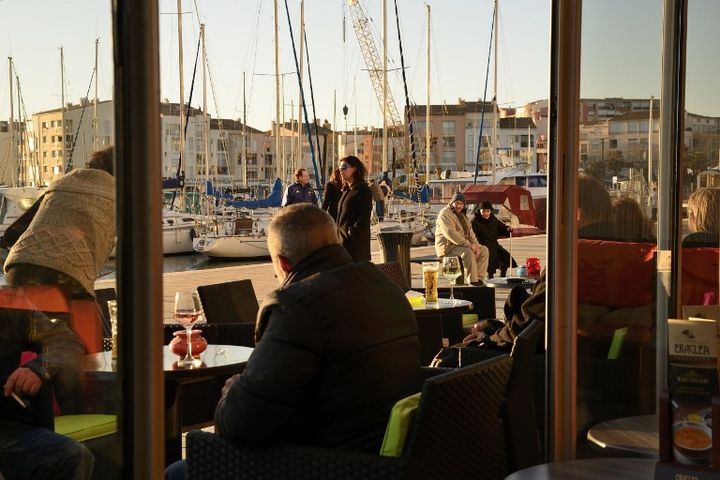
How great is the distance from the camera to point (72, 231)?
2.09 metres

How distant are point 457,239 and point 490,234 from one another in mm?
A: 1243

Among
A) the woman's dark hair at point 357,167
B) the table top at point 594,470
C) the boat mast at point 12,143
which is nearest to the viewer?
the boat mast at point 12,143

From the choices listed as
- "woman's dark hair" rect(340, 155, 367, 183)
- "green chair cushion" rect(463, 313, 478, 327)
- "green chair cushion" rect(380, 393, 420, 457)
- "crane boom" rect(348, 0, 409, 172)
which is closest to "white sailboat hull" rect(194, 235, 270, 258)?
"crane boom" rect(348, 0, 409, 172)

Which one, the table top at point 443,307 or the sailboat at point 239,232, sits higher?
the table top at point 443,307

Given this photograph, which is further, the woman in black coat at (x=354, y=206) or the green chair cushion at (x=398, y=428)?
the woman in black coat at (x=354, y=206)

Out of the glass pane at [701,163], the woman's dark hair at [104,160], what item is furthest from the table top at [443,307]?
the woman's dark hair at [104,160]

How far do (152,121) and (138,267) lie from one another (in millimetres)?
241

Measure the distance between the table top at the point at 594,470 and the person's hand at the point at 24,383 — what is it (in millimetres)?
1058

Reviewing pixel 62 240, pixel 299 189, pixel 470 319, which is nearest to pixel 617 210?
pixel 62 240

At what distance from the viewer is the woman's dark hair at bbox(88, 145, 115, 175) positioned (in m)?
1.83

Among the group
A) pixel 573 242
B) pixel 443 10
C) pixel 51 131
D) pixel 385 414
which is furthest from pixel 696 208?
pixel 443 10

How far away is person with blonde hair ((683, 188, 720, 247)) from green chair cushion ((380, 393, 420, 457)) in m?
1.59

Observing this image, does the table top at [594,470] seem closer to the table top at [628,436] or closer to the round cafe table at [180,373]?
the table top at [628,436]

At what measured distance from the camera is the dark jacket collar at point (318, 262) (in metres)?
3.14
